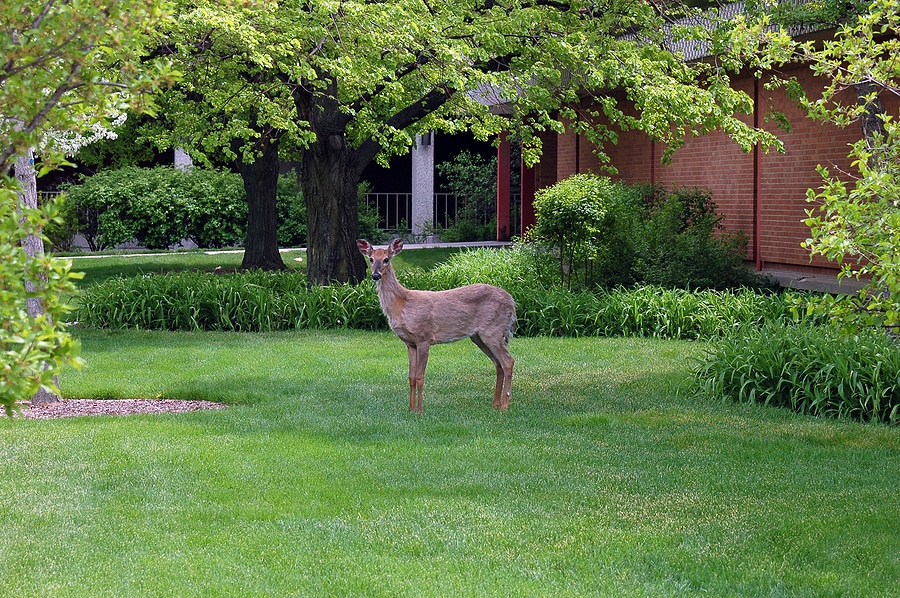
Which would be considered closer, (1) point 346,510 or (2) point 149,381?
(1) point 346,510

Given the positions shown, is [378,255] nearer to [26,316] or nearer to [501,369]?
[501,369]

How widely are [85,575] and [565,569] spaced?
2337 mm

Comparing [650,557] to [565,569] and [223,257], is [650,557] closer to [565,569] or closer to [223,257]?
[565,569]

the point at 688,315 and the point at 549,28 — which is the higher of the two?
the point at 549,28

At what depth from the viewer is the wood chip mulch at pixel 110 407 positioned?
991cm

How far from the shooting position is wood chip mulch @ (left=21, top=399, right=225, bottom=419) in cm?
991

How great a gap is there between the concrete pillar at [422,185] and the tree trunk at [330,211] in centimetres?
1487

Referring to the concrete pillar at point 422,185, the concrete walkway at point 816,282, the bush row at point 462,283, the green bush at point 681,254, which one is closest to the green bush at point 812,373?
the bush row at point 462,283

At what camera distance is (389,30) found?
1215 centimetres

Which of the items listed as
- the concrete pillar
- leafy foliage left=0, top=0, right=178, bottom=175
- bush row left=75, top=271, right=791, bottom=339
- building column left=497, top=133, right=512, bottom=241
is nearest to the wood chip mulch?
bush row left=75, top=271, right=791, bottom=339

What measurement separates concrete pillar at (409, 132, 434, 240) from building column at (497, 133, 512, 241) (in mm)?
3228

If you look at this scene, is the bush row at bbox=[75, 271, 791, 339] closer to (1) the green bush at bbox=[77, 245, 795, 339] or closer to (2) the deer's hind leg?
(1) the green bush at bbox=[77, 245, 795, 339]

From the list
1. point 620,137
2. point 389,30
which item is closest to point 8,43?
point 389,30

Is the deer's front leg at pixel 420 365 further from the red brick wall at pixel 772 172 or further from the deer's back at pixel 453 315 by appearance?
the red brick wall at pixel 772 172
